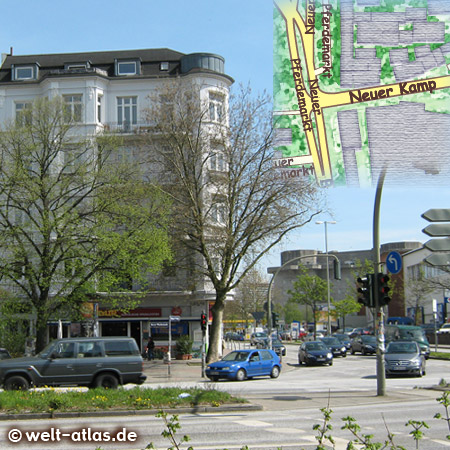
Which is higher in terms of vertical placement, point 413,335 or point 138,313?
point 138,313

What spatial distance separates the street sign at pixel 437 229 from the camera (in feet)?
27.9

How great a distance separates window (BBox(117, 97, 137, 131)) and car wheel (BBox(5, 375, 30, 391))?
28.8 meters

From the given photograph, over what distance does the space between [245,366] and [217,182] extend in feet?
37.6

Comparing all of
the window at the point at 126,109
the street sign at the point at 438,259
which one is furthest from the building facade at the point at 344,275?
the street sign at the point at 438,259

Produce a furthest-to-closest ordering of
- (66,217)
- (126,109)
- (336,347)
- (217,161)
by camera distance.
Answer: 1. (336,347)
2. (126,109)
3. (217,161)
4. (66,217)

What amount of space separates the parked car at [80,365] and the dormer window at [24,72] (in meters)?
30.9

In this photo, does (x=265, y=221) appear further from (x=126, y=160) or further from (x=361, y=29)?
(x=361, y=29)

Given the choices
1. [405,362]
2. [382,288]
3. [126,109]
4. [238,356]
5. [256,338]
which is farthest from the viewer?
[256,338]

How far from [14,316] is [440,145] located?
3087cm

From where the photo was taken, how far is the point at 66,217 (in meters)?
30.5

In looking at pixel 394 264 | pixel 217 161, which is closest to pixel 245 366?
pixel 217 161

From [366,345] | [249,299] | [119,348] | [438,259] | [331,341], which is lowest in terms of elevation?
[366,345]
